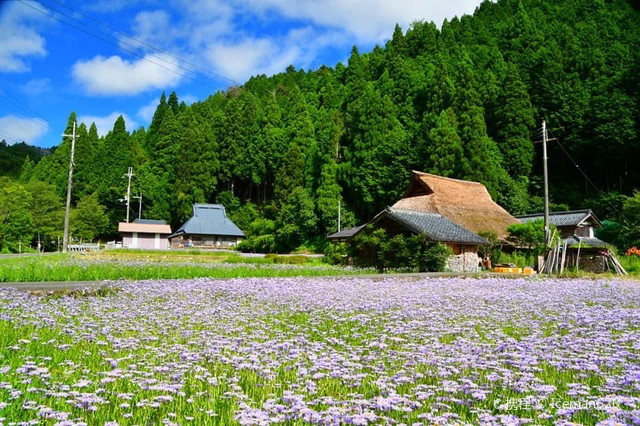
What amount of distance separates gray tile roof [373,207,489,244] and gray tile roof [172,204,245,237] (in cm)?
2934

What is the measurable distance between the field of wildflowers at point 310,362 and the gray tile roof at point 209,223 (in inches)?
1603

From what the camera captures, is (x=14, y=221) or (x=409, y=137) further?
(x=409, y=137)

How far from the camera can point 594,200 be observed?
40.6 m

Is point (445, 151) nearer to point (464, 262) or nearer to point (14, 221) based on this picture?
point (464, 262)

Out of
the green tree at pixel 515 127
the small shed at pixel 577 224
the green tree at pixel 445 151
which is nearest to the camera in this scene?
the small shed at pixel 577 224

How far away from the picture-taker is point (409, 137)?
46.4 meters

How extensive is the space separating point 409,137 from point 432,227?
82.3ft

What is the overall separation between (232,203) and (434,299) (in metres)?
49.4

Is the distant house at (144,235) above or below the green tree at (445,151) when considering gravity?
below

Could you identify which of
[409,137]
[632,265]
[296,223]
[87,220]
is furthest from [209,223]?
[632,265]

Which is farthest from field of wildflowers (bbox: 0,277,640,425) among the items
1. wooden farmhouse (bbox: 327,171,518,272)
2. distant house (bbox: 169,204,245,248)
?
distant house (bbox: 169,204,245,248)

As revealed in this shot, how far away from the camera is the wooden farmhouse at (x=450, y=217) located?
22.4m

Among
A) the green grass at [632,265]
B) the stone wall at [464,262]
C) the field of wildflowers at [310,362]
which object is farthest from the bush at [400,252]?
the field of wildflowers at [310,362]

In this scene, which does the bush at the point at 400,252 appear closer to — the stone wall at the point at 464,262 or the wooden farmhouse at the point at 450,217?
the wooden farmhouse at the point at 450,217
